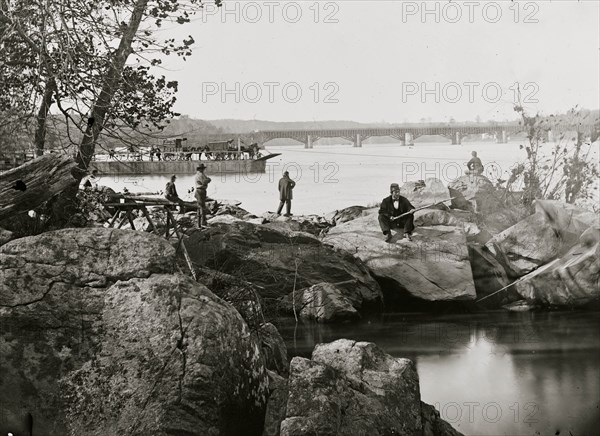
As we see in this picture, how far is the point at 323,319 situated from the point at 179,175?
19345mm

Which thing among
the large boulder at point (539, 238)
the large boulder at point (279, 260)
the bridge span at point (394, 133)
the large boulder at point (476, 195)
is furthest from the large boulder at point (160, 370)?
the bridge span at point (394, 133)

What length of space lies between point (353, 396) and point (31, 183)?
362 centimetres

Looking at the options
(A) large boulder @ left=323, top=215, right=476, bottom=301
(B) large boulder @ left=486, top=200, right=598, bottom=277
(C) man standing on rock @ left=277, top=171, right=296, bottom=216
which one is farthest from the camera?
(C) man standing on rock @ left=277, top=171, right=296, bottom=216

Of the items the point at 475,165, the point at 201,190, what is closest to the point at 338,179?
the point at 475,165

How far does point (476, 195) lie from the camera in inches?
934

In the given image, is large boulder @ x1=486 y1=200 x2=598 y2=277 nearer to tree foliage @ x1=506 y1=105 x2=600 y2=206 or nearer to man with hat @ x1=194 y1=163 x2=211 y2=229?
tree foliage @ x1=506 y1=105 x2=600 y2=206

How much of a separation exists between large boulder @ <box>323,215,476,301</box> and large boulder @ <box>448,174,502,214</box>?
3948 millimetres

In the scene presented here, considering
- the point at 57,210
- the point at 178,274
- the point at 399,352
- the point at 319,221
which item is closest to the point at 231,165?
the point at 319,221

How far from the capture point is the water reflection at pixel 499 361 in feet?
38.9

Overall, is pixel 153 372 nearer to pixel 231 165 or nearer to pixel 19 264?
pixel 19 264

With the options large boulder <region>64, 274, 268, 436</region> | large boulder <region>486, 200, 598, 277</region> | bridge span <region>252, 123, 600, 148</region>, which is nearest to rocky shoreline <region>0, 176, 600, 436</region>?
large boulder <region>64, 274, 268, 436</region>

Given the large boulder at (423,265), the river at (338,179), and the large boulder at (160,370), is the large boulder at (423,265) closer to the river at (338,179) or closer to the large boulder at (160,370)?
the river at (338,179)

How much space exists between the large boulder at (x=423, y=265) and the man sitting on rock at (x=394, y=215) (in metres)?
0.27

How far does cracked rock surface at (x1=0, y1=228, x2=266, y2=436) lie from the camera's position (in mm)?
6086
